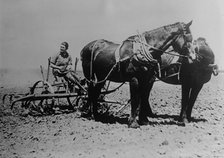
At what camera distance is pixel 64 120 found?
248 inches

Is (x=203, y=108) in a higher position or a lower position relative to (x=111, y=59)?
lower

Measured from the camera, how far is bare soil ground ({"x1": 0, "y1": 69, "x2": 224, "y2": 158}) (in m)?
4.58

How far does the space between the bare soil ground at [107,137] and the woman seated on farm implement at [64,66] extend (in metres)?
0.76

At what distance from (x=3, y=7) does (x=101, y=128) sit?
9.31ft

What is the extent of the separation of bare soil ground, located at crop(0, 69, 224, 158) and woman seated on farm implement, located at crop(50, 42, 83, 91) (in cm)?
76

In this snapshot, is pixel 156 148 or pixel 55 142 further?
pixel 55 142

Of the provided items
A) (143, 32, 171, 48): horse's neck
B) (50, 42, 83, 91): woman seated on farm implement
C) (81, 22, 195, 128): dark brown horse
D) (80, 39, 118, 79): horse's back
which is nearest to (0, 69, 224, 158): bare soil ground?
(81, 22, 195, 128): dark brown horse

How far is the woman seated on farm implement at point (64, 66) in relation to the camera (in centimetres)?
700

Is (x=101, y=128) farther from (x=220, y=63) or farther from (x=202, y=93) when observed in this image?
(x=202, y=93)

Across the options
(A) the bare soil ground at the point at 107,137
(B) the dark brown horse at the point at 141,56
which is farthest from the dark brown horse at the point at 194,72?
(B) the dark brown horse at the point at 141,56

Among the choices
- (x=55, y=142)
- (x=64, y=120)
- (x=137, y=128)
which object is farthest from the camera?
(x=64, y=120)

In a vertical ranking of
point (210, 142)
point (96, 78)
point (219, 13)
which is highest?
point (219, 13)

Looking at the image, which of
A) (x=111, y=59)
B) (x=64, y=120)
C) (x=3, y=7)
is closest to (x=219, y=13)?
(x=111, y=59)

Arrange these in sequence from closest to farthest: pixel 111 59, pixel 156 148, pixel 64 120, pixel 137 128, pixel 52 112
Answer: pixel 156 148
pixel 137 128
pixel 111 59
pixel 64 120
pixel 52 112
